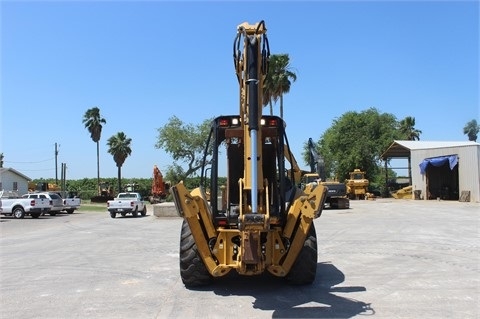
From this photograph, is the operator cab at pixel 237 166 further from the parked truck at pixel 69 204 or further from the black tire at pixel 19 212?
the parked truck at pixel 69 204

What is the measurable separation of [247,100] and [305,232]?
7.51ft

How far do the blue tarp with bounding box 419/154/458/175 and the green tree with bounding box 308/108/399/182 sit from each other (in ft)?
57.3

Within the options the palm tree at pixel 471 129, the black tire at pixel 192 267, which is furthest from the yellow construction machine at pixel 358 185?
the palm tree at pixel 471 129

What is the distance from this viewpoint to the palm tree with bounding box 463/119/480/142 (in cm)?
11914

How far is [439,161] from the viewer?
134 ft

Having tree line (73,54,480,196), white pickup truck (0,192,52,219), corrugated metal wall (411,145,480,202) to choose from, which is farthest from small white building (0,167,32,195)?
corrugated metal wall (411,145,480,202)

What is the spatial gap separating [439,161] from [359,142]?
69.4 feet

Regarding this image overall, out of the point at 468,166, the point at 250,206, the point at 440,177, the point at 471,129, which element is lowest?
the point at 250,206

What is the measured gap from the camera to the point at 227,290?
834cm

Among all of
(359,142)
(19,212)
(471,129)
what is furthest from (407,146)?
(471,129)

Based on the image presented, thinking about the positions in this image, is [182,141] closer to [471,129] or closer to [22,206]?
[22,206]

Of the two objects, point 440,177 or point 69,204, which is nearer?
point 69,204

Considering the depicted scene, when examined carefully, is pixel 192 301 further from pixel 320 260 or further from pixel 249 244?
pixel 320 260

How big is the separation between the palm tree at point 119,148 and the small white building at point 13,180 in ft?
44.8
